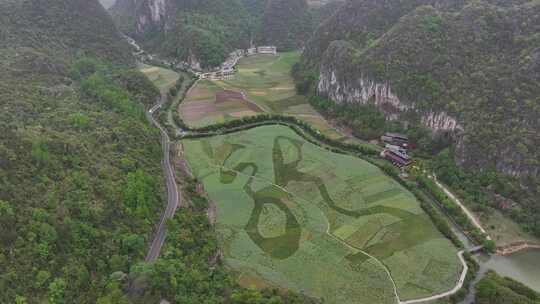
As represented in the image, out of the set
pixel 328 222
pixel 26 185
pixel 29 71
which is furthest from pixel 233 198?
pixel 29 71

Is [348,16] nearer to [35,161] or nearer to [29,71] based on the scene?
[29,71]

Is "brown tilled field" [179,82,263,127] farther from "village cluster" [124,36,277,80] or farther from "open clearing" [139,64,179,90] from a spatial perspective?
"village cluster" [124,36,277,80]

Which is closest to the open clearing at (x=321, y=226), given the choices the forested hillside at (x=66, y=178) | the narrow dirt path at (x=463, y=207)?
the narrow dirt path at (x=463, y=207)

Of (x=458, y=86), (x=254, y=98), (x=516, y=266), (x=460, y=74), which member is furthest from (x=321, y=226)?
(x=254, y=98)

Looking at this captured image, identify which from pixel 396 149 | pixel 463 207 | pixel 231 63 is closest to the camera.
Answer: pixel 463 207

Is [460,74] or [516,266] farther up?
[460,74]

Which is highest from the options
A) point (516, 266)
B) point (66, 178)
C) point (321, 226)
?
point (66, 178)

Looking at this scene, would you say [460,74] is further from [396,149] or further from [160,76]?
[160,76]

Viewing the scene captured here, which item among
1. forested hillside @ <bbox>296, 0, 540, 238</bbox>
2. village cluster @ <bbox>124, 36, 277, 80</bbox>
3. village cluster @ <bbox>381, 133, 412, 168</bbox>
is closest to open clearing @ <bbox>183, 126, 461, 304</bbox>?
village cluster @ <bbox>381, 133, 412, 168</bbox>
